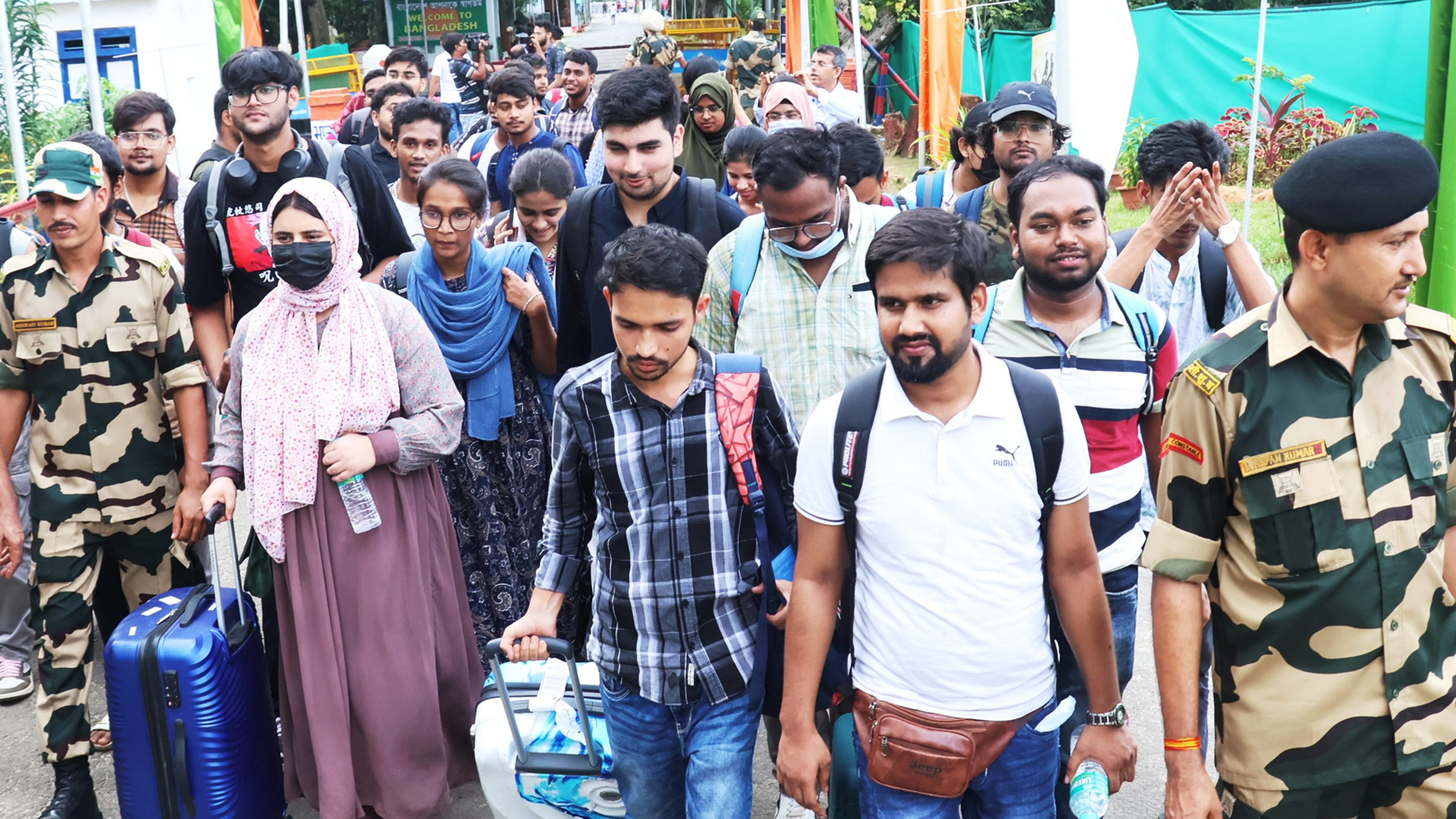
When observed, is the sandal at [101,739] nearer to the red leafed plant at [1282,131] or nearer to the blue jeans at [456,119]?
the blue jeans at [456,119]

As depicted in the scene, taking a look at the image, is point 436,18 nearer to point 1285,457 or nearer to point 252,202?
point 252,202

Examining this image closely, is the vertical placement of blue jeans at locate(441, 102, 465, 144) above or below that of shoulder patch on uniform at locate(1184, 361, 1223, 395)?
above

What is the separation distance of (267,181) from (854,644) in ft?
10.2

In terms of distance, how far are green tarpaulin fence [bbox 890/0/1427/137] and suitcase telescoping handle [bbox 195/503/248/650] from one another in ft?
40.3

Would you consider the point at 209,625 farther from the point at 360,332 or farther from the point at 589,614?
the point at 589,614

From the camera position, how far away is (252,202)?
15.1ft

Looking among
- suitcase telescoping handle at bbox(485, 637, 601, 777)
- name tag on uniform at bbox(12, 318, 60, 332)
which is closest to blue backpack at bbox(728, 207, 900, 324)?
suitcase telescoping handle at bbox(485, 637, 601, 777)

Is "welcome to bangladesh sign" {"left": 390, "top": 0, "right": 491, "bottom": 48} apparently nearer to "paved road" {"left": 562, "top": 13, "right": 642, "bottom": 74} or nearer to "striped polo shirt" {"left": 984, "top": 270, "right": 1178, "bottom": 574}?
"paved road" {"left": 562, "top": 13, "right": 642, "bottom": 74}

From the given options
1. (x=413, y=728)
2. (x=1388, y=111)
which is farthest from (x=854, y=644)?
(x=1388, y=111)

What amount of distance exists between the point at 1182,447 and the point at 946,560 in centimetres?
52

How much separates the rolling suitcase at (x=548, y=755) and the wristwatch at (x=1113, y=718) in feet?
4.18

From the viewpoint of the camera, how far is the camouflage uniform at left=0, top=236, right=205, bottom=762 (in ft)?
13.7

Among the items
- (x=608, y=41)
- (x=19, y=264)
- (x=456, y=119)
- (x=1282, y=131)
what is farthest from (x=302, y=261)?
(x=608, y=41)

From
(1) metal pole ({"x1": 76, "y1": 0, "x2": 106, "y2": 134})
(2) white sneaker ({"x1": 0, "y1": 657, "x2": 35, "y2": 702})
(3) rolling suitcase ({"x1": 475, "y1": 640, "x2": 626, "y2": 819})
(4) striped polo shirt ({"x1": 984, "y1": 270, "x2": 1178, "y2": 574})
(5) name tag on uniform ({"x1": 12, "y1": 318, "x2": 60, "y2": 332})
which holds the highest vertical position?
(1) metal pole ({"x1": 76, "y1": 0, "x2": 106, "y2": 134})
